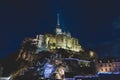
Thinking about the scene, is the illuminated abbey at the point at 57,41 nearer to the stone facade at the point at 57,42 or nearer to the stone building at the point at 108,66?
the stone facade at the point at 57,42

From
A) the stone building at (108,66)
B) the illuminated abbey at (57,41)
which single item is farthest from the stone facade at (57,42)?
the stone building at (108,66)

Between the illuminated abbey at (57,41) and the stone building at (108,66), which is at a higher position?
the illuminated abbey at (57,41)

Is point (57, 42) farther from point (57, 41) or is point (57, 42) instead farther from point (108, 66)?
point (108, 66)

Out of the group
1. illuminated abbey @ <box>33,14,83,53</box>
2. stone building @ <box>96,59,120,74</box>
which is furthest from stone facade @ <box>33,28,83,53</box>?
stone building @ <box>96,59,120,74</box>

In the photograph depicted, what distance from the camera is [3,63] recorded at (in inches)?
5032

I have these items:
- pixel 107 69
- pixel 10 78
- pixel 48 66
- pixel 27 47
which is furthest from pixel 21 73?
pixel 107 69

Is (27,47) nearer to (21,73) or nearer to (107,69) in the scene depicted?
(21,73)

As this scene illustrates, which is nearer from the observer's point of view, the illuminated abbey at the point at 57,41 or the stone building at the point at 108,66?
the stone building at the point at 108,66

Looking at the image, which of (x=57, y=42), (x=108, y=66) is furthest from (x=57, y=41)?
(x=108, y=66)

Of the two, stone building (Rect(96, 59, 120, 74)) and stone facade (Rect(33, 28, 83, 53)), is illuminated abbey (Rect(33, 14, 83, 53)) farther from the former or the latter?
stone building (Rect(96, 59, 120, 74))

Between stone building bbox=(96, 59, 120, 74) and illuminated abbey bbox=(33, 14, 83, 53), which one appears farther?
illuminated abbey bbox=(33, 14, 83, 53)

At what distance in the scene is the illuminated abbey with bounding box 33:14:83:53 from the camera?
12540 centimetres

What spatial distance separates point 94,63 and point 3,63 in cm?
3853

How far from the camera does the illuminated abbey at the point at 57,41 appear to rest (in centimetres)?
12540
